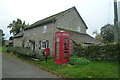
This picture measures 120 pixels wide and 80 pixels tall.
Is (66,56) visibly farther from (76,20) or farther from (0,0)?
(76,20)

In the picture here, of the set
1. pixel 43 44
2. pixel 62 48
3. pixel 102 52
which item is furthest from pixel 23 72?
pixel 43 44

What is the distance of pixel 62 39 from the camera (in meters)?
9.22

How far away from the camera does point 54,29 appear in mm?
15523

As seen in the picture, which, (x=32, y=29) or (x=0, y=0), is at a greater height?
(x=0, y=0)

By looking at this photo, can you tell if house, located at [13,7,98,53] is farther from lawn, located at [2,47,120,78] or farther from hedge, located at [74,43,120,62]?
lawn, located at [2,47,120,78]

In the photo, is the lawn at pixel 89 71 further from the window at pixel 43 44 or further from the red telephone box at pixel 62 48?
the window at pixel 43 44

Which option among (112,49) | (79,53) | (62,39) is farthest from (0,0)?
(112,49)

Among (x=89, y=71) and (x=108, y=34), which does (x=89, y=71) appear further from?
(x=108, y=34)

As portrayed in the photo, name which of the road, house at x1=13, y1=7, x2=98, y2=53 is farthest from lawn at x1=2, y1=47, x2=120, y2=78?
house at x1=13, y1=7, x2=98, y2=53

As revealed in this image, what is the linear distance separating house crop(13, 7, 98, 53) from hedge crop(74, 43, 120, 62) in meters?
4.80

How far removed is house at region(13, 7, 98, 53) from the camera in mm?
15914

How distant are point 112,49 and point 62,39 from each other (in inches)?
190

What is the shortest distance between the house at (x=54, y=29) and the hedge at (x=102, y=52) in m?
4.80

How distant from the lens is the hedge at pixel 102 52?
8433 millimetres
